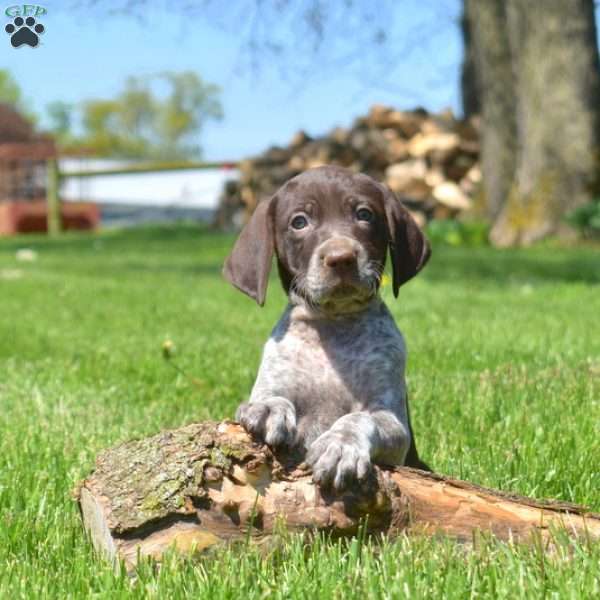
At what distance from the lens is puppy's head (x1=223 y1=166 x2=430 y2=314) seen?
3439 mm

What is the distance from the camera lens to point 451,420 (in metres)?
4.70

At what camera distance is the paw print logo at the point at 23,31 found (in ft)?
15.8

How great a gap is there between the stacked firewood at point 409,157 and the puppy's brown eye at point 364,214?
1512cm

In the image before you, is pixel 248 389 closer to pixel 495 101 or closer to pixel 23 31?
pixel 23 31

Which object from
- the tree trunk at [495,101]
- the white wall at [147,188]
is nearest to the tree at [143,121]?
the white wall at [147,188]

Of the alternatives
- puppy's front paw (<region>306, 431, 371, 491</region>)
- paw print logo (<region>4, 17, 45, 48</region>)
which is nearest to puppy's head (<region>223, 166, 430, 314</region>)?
puppy's front paw (<region>306, 431, 371, 491</region>)

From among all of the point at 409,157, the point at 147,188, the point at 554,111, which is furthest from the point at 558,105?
the point at 147,188

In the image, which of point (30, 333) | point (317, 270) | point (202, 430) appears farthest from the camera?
point (30, 333)

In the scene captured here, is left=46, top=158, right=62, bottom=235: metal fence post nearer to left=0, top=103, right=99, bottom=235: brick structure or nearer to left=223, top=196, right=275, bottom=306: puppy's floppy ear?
left=0, top=103, right=99, bottom=235: brick structure

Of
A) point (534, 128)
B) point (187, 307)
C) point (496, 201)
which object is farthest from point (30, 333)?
point (496, 201)

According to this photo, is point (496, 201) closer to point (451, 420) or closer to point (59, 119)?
point (451, 420)

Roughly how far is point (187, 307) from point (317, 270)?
19.8 ft

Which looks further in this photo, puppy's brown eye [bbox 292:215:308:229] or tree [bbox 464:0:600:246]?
tree [bbox 464:0:600:246]

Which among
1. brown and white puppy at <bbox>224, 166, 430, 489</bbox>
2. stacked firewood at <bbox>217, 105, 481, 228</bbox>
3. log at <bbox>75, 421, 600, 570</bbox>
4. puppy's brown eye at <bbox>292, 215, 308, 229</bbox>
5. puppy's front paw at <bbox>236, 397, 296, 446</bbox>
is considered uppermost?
stacked firewood at <bbox>217, 105, 481, 228</bbox>
